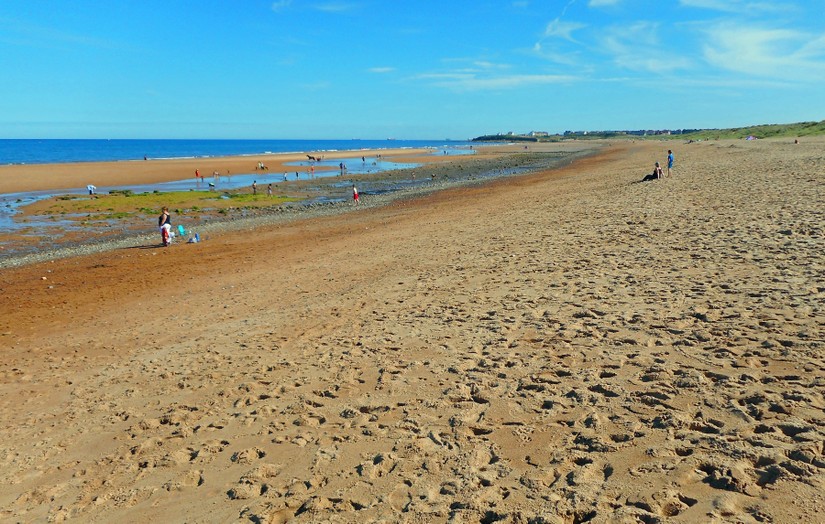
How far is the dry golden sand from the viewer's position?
3936 millimetres

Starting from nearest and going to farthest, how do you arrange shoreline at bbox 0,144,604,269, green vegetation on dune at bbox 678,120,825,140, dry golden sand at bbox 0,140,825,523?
dry golden sand at bbox 0,140,825,523 → shoreline at bbox 0,144,604,269 → green vegetation on dune at bbox 678,120,825,140

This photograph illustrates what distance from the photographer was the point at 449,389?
5691 millimetres

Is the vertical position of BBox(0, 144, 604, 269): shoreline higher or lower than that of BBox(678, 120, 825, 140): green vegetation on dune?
lower

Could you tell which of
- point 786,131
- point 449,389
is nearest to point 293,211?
point 449,389

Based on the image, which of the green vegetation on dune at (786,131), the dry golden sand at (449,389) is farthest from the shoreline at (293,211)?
the green vegetation on dune at (786,131)

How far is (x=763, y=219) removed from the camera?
12.2 metres

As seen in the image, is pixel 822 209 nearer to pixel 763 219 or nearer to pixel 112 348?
pixel 763 219

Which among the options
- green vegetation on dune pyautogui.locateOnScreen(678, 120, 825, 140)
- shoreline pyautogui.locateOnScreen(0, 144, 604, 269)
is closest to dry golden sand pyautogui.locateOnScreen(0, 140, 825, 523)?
shoreline pyautogui.locateOnScreen(0, 144, 604, 269)

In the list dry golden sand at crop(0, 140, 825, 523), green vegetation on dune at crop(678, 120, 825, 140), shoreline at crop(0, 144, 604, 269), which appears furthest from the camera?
green vegetation on dune at crop(678, 120, 825, 140)

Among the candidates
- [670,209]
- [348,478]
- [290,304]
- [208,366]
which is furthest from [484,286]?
[670,209]

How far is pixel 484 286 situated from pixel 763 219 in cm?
742

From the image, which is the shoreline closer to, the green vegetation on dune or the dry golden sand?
the dry golden sand

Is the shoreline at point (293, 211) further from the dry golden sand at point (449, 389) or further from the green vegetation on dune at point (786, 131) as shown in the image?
the green vegetation on dune at point (786, 131)

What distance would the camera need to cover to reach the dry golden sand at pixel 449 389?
3.94 m
